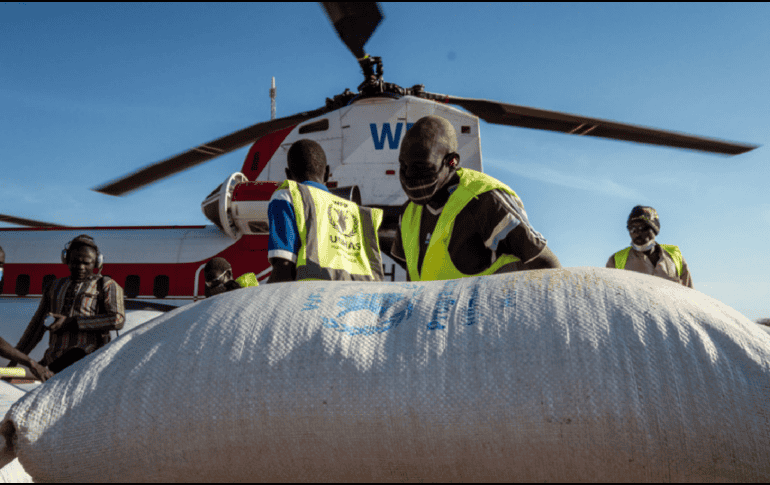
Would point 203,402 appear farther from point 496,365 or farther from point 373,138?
point 373,138

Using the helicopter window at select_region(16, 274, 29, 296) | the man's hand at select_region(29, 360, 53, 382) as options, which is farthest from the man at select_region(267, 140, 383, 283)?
the helicopter window at select_region(16, 274, 29, 296)

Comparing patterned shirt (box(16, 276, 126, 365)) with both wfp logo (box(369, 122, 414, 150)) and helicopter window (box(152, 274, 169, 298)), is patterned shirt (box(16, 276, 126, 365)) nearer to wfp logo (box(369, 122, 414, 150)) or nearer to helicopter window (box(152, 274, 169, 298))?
helicopter window (box(152, 274, 169, 298))

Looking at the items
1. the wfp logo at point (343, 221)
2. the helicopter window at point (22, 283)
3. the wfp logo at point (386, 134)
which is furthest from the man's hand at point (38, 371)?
the helicopter window at point (22, 283)

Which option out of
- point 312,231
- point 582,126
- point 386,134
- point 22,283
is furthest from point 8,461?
point 22,283

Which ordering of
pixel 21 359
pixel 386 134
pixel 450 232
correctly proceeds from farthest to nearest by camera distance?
1. pixel 386 134
2. pixel 21 359
3. pixel 450 232

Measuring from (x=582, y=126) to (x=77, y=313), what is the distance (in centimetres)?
581

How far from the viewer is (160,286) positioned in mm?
7012

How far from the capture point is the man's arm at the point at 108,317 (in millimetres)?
3123

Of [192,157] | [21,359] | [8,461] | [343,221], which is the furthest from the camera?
[192,157]

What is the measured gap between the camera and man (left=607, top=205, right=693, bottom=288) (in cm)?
401

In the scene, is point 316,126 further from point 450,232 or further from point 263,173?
point 450,232

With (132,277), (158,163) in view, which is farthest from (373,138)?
(132,277)

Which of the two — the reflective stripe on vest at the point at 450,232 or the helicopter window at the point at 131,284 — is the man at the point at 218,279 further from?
the reflective stripe on vest at the point at 450,232

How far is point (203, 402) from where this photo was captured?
3.93 feet
